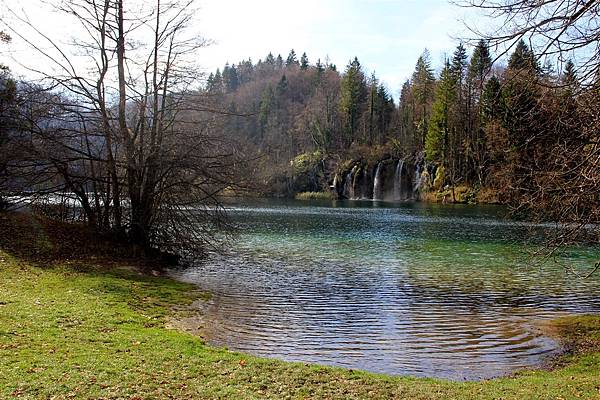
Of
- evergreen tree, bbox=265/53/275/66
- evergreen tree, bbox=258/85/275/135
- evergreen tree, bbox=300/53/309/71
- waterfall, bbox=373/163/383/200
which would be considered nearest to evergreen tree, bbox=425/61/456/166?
waterfall, bbox=373/163/383/200

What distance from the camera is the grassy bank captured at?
6949 mm

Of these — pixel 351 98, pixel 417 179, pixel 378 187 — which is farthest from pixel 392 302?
pixel 351 98

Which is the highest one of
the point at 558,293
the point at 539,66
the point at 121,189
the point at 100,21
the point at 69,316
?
the point at 100,21

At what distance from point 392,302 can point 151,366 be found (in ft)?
30.8

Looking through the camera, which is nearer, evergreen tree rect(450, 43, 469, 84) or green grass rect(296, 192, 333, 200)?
evergreen tree rect(450, 43, 469, 84)

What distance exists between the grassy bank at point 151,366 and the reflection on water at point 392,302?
115cm

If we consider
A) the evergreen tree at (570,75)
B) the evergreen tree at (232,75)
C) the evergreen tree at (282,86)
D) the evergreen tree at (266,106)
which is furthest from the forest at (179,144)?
the evergreen tree at (232,75)

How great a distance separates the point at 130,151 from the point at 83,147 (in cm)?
289

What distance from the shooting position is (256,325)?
12.7 m

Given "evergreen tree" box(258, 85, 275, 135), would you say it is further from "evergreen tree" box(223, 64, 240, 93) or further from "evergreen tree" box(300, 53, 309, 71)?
"evergreen tree" box(223, 64, 240, 93)

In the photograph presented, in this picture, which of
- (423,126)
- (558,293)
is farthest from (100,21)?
(423,126)

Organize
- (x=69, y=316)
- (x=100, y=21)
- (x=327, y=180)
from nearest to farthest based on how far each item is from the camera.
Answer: (x=69, y=316) → (x=100, y=21) → (x=327, y=180)

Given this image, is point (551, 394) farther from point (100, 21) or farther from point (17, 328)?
point (100, 21)

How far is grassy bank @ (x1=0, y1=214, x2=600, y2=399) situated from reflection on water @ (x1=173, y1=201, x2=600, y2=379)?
115 centimetres
